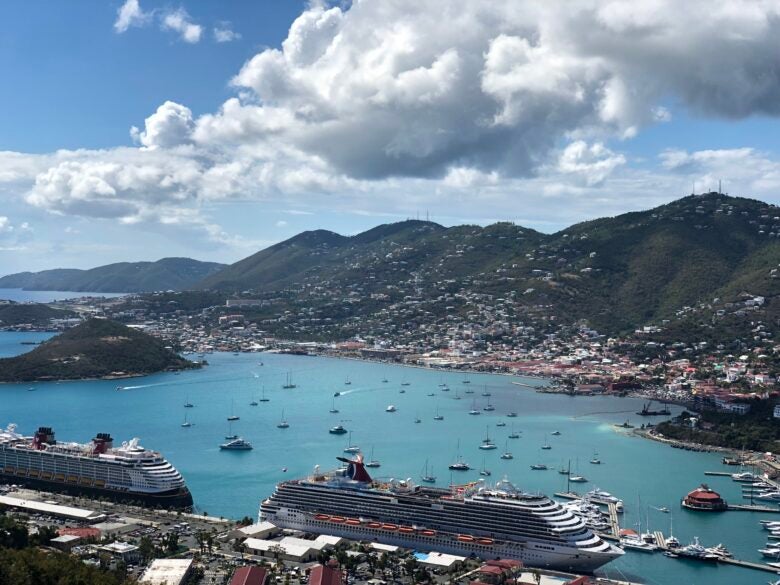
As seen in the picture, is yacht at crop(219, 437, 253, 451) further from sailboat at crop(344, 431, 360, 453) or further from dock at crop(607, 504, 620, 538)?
dock at crop(607, 504, 620, 538)

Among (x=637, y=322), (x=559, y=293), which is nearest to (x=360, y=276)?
(x=559, y=293)

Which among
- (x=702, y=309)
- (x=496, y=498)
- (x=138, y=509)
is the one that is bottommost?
(x=138, y=509)

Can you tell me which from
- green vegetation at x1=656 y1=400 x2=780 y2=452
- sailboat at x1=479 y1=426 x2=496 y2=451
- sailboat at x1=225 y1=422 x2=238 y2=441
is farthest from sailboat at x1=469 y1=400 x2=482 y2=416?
sailboat at x1=225 y1=422 x2=238 y2=441

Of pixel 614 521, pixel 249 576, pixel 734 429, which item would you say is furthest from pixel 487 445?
pixel 249 576

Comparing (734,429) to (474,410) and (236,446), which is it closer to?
(474,410)

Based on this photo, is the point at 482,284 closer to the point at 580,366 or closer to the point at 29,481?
the point at 580,366

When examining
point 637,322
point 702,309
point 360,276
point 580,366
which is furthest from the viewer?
point 360,276

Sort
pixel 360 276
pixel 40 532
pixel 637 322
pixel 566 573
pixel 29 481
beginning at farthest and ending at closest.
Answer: pixel 360 276
pixel 637 322
pixel 29 481
pixel 40 532
pixel 566 573

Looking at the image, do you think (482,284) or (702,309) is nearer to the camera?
(702,309)
